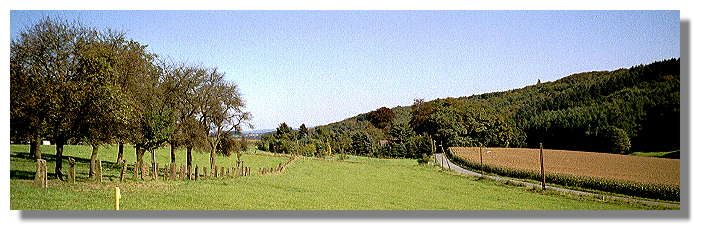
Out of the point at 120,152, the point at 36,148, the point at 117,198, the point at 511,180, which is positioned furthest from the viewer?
the point at 511,180

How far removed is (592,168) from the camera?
25.3 ft

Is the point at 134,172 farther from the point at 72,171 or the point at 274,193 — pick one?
the point at 274,193

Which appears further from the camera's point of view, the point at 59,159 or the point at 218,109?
the point at 218,109

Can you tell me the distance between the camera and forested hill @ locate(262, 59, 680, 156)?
23.5 ft

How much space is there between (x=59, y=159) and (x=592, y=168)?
294 inches

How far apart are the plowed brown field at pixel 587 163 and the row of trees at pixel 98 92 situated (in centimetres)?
385

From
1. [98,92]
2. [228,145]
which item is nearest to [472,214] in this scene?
[228,145]

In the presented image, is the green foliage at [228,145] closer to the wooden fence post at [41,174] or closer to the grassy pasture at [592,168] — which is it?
the wooden fence post at [41,174]

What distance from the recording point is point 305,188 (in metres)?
8.46

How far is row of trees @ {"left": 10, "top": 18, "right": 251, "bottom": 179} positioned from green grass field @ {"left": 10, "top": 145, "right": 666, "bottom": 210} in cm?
28

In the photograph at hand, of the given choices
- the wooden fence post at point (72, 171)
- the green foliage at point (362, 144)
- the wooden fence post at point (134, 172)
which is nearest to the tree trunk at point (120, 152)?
the wooden fence post at point (134, 172)
